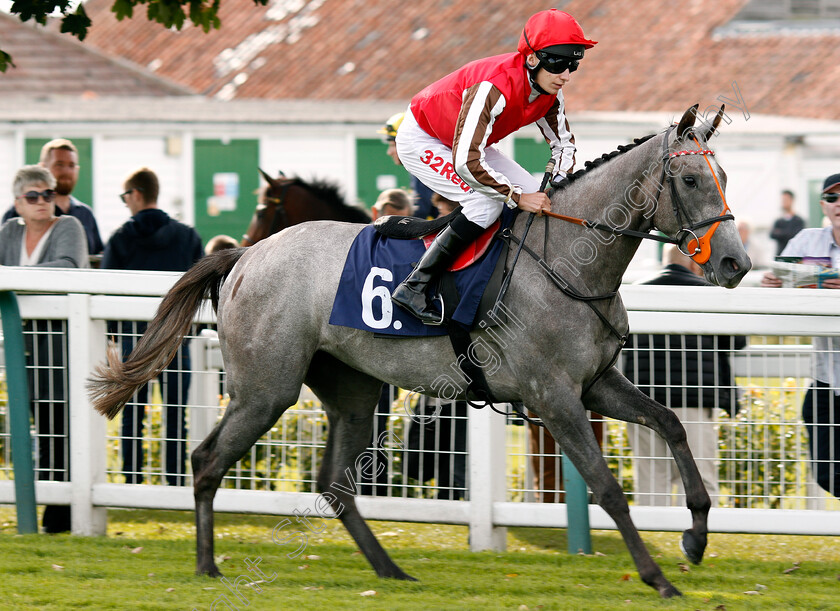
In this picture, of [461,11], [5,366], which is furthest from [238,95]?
[5,366]

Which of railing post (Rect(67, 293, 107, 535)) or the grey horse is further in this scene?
railing post (Rect(67, 293, 107, 535))

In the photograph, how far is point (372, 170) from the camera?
16312 millimetres

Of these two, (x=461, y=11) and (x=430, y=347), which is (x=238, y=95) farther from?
(x=430, y=347)

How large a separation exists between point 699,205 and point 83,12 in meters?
3.95

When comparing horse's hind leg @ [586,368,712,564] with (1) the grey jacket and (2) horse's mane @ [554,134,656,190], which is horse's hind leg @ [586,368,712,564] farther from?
(1) the grey jacket

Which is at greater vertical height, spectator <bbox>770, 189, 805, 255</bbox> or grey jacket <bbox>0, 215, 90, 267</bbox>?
spectator <bbox>770, 189, 805, 255</bbox>

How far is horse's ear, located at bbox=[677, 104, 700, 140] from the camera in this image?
12.7 feet

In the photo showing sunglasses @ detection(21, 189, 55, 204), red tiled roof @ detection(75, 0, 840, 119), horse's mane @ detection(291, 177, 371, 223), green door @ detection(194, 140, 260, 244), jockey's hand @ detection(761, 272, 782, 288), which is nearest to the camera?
jockey's hand @ detection(761, 272, 782, 288)

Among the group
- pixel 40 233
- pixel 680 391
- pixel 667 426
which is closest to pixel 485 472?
pixel 680 391

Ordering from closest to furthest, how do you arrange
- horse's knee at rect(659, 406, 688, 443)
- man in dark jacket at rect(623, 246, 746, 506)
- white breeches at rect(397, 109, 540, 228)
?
horse's knee at rect(659, 406, 688, 443) < white breeches at rect(397, 109, 540, 228) < man in dark jacket at rect(623, 246, 746, 506)

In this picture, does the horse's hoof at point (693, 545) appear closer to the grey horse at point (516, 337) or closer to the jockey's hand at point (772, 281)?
the grey horse at point (516, 337)

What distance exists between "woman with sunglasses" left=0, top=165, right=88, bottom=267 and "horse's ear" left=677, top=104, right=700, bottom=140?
3327 millimetres

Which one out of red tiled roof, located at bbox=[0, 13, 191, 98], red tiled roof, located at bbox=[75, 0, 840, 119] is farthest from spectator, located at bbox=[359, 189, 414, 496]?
red tiled roof, located at bbox=[0, 13, 191, 98]

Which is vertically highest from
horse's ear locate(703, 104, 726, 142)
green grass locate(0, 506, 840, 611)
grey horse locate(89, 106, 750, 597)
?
horse's ear locate(703, 104, 726, 142)
